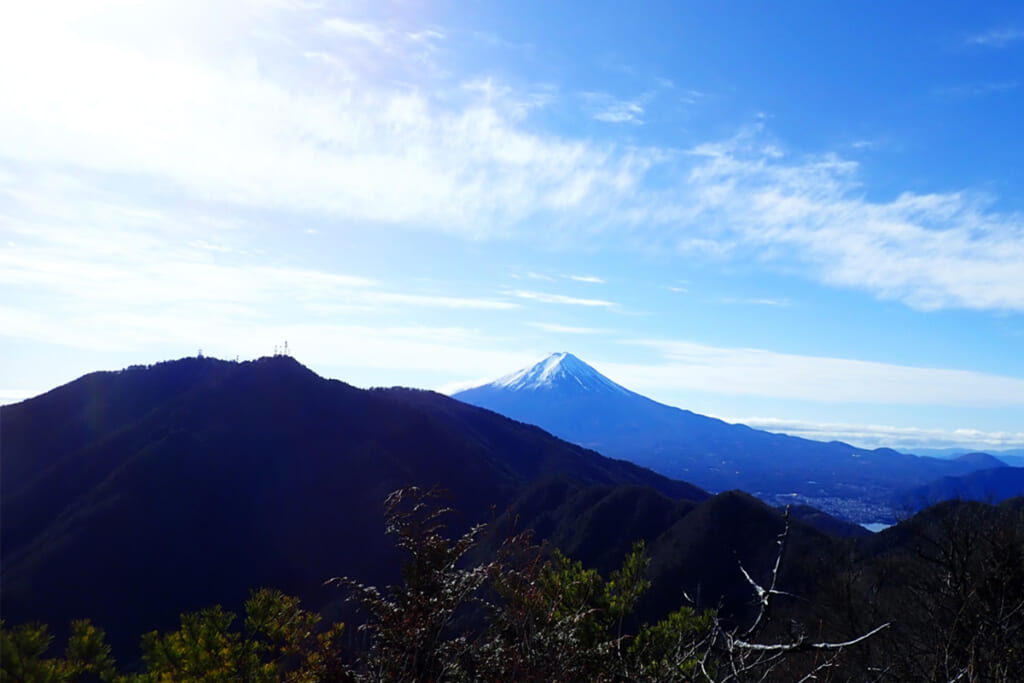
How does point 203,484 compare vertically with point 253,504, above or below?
above

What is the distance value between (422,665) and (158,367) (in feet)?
312

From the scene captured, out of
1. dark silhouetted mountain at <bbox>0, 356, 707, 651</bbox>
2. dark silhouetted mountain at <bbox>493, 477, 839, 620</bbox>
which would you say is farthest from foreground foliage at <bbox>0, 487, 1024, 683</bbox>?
dark silhouetted mountain at <bbox>0, 356, 707, 651</bbox>

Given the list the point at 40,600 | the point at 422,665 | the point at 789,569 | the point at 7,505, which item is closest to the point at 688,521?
the point at 789,569

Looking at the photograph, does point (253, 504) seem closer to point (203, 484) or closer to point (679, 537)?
point (203, 484)

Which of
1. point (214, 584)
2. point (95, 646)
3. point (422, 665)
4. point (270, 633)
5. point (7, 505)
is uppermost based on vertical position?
point (422, 665)

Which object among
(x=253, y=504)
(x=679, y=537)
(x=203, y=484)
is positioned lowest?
(x=253, y=504)

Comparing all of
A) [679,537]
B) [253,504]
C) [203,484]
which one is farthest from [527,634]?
[203,484]

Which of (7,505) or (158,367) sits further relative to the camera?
(158,367)

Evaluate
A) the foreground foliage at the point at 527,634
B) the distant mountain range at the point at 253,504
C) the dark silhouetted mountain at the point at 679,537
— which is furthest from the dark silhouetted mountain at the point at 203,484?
the foreground foliage at the point at 527,634

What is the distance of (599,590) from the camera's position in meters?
10.4

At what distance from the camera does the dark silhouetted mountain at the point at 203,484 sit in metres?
47.3

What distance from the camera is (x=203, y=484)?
59.0 m

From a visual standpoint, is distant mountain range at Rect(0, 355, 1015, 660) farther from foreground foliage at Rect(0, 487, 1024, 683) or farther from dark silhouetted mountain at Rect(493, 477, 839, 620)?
foreground foliage at Rect(0, 487, 1024, 683)

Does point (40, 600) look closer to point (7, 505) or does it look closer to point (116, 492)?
point (116, 492)
